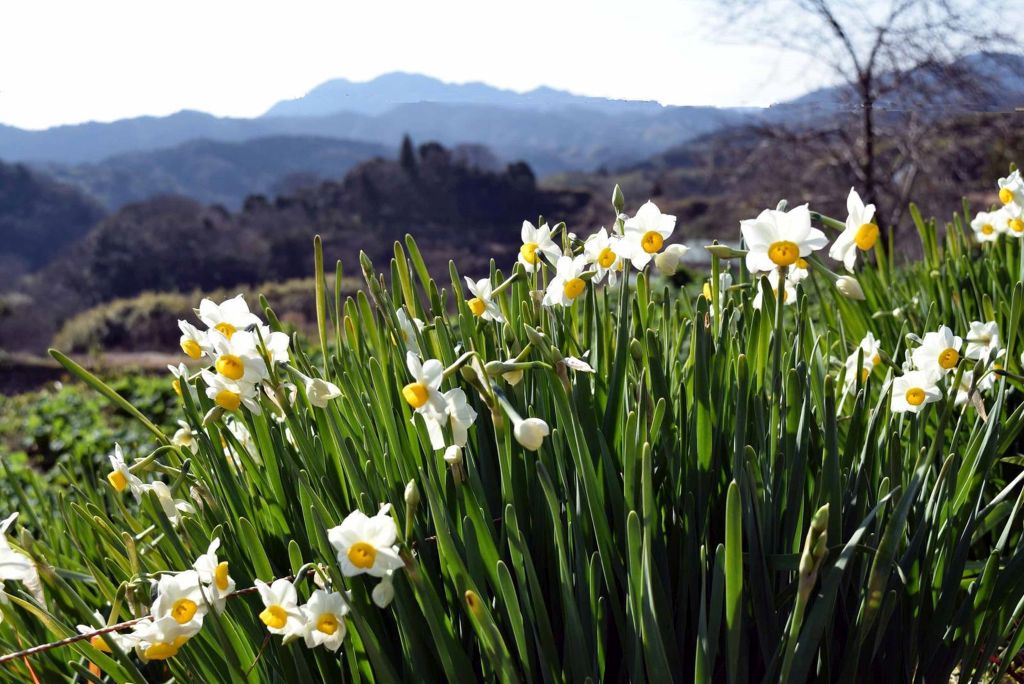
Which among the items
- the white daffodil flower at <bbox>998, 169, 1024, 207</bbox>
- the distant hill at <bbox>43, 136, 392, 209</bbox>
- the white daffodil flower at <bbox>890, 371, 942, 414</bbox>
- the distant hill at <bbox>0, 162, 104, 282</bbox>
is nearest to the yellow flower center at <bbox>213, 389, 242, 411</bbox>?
the white daffodil flower at <bbox>890, 371, 942, 414</bbox>

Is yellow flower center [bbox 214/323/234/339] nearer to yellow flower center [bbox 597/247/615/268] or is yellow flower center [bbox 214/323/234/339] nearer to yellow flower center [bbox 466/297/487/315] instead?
yellow flower center [bbox 466/297/487/315]

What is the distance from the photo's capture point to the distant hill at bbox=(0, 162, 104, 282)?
65.9 ft

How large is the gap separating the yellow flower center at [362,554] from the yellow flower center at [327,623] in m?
0.09

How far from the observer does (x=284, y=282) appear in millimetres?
18031

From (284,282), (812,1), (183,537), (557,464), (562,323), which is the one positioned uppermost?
(812,1)

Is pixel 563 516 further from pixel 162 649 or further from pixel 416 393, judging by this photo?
pixel 162 649

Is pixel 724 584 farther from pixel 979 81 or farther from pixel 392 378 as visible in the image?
pixel 979 81

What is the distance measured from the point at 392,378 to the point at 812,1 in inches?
344

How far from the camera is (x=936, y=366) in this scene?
132cm

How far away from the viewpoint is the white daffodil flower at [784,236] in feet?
3.39

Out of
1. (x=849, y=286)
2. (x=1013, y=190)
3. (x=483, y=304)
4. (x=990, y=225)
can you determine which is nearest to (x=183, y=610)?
(x=483, y=304)

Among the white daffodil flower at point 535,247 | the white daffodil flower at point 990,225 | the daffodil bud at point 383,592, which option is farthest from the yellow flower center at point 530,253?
the white daffodil flower at point 990,225

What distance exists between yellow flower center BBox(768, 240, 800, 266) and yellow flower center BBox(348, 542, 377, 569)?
2.01 ft

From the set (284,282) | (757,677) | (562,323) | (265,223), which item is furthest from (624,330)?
(265,223)
